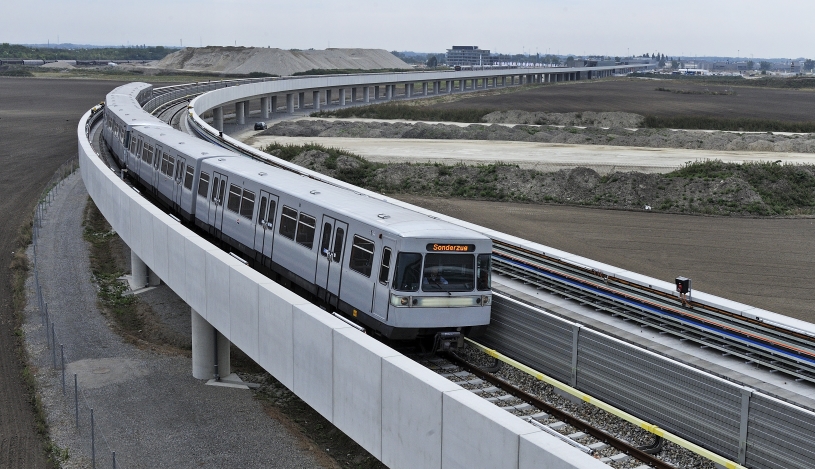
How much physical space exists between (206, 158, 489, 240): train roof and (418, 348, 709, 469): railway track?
237 cm

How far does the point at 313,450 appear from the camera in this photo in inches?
683

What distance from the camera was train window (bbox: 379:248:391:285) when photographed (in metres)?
16.0

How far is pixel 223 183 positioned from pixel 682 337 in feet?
41.8

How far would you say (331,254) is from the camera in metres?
17.9

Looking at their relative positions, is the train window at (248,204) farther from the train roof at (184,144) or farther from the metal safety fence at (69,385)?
the metal safety fence at (69,385)

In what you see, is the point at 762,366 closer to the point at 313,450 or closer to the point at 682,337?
the point at 682,337

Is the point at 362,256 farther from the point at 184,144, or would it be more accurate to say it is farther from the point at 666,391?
the point at 184,144

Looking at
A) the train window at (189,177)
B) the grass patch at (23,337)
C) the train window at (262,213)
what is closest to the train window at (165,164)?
the train window at (189,177)

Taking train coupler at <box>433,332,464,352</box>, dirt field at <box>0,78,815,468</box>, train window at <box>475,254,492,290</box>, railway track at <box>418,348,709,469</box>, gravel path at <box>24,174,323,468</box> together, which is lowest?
gravel path at <box>24,174,323,468</box>

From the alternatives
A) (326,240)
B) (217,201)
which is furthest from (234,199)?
(326,240)

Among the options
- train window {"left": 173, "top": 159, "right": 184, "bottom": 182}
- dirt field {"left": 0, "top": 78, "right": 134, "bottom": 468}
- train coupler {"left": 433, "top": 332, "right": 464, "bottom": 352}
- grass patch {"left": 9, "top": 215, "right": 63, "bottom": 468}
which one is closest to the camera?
train coupler {"left": 433, "top": 332, "right": 464, "bottom": 352}

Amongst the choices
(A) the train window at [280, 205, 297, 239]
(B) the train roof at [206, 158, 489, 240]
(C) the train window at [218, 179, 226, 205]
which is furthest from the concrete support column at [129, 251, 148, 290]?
(A) the train window at [280, 205, 297, 239]

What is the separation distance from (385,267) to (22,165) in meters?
47.6

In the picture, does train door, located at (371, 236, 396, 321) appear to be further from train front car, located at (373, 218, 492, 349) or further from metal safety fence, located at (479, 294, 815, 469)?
metal safety fence, located at (479, 294, 815, 469)
